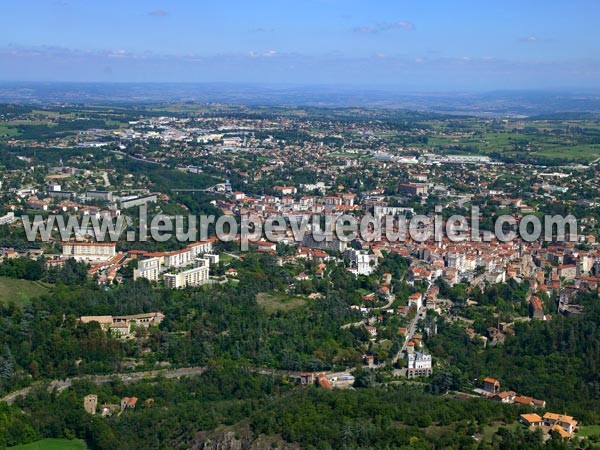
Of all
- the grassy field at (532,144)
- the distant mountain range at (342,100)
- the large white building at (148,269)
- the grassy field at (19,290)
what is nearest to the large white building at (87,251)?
the large white building at (148,269)

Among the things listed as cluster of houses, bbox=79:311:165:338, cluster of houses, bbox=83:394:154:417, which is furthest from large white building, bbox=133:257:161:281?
cluster of houses, bbox=83:394:154:417

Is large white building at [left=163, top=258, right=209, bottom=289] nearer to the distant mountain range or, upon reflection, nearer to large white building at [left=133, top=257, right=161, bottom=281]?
large white building at [left=133, top=257, right=161, bottom=281]

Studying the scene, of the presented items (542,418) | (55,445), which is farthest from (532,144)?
(55,445)

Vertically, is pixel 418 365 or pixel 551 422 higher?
pixel 551 422

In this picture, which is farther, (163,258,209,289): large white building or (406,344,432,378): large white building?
(163,258,209,289): large white building

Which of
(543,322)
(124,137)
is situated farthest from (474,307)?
(124,137)

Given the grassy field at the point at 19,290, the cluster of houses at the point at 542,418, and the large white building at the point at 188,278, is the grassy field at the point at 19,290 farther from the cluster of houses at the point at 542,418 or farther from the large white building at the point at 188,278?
the cluster of houses at the point at 542,418

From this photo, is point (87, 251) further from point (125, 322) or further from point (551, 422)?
point (551, 422)

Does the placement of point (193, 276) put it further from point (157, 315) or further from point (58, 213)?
point (58, 213)
